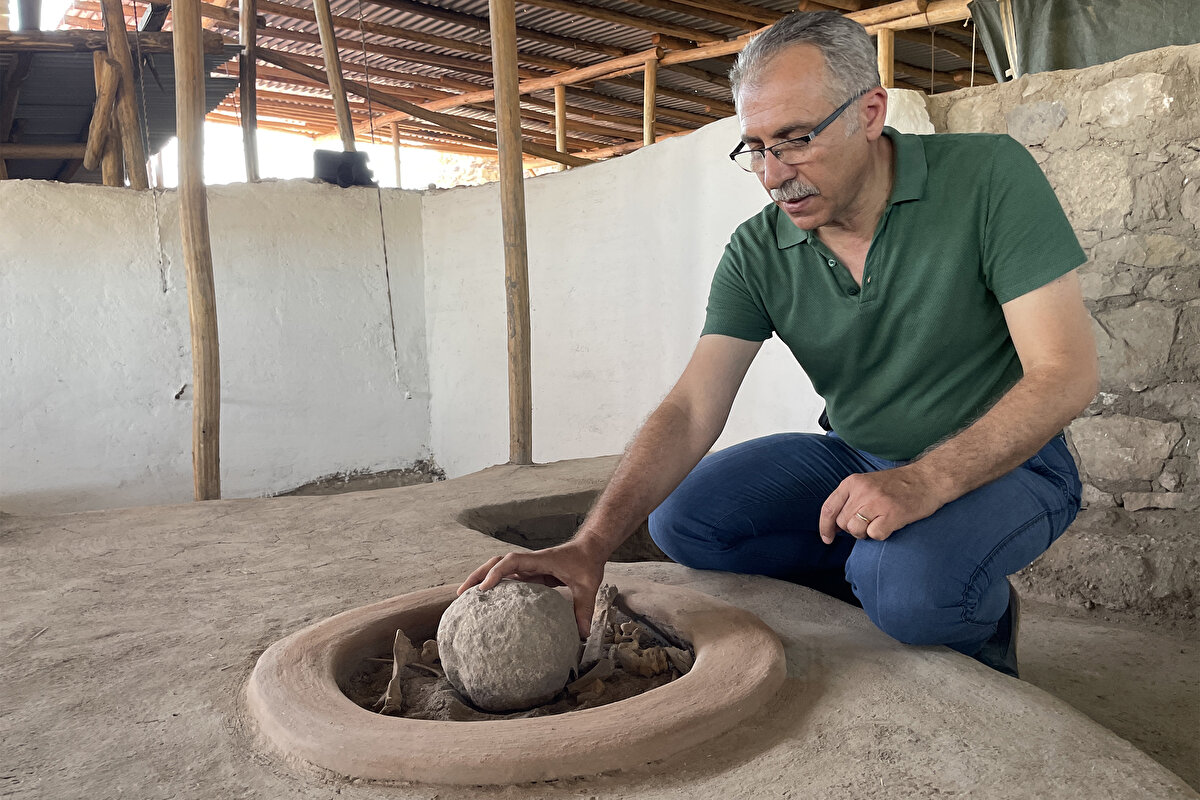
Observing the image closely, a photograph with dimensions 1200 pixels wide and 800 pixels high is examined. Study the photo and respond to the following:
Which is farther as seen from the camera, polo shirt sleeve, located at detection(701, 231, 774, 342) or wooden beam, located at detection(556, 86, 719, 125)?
wooden beam, located at detection(556, 86, 719, 125)

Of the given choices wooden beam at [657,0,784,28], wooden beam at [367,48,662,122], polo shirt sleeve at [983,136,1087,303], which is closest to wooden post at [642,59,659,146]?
wooden beam at [367,48,662,122]

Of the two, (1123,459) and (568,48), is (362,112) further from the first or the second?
(1123,459)

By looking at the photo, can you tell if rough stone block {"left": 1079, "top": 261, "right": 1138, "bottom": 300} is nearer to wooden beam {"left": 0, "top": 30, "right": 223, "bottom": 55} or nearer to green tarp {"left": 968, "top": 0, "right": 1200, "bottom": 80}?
green tarp {"left": 968, "top": 0, "right": 1200, "bottom": 80}

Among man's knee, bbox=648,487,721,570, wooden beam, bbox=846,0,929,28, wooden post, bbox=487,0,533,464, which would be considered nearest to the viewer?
man's knee, bbox=648,487,721,570

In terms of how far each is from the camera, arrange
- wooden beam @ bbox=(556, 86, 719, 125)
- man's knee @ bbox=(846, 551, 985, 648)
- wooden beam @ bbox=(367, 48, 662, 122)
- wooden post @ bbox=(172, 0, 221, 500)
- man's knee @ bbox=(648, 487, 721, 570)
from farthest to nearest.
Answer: wooden beam @ bbox=(556, 86, 719, 125) → wooden beam @ bbox=(367, 48, 662, 122) → wooden post @ bbox=(172, 0, 221, 500) → man's knee @ bbox=(648, 487, 721, 570) → man's knee @ bbox=(846, 551, 985, 648)

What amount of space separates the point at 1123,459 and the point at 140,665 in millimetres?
2864

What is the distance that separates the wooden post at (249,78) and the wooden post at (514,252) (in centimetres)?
199

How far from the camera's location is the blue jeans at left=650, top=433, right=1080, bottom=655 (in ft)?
5.50

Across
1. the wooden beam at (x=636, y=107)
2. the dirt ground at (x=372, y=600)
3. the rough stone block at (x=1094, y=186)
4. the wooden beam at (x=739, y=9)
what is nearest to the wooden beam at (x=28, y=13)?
the dirt ground at (x=372, y=600)

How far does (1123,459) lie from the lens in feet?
9.73

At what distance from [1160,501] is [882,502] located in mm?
1876

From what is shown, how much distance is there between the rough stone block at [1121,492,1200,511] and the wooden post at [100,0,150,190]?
16.4ft

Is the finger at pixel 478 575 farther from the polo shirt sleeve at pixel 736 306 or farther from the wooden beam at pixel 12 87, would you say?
the wooden beam at pixel 12 87

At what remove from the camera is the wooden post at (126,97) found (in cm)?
499
